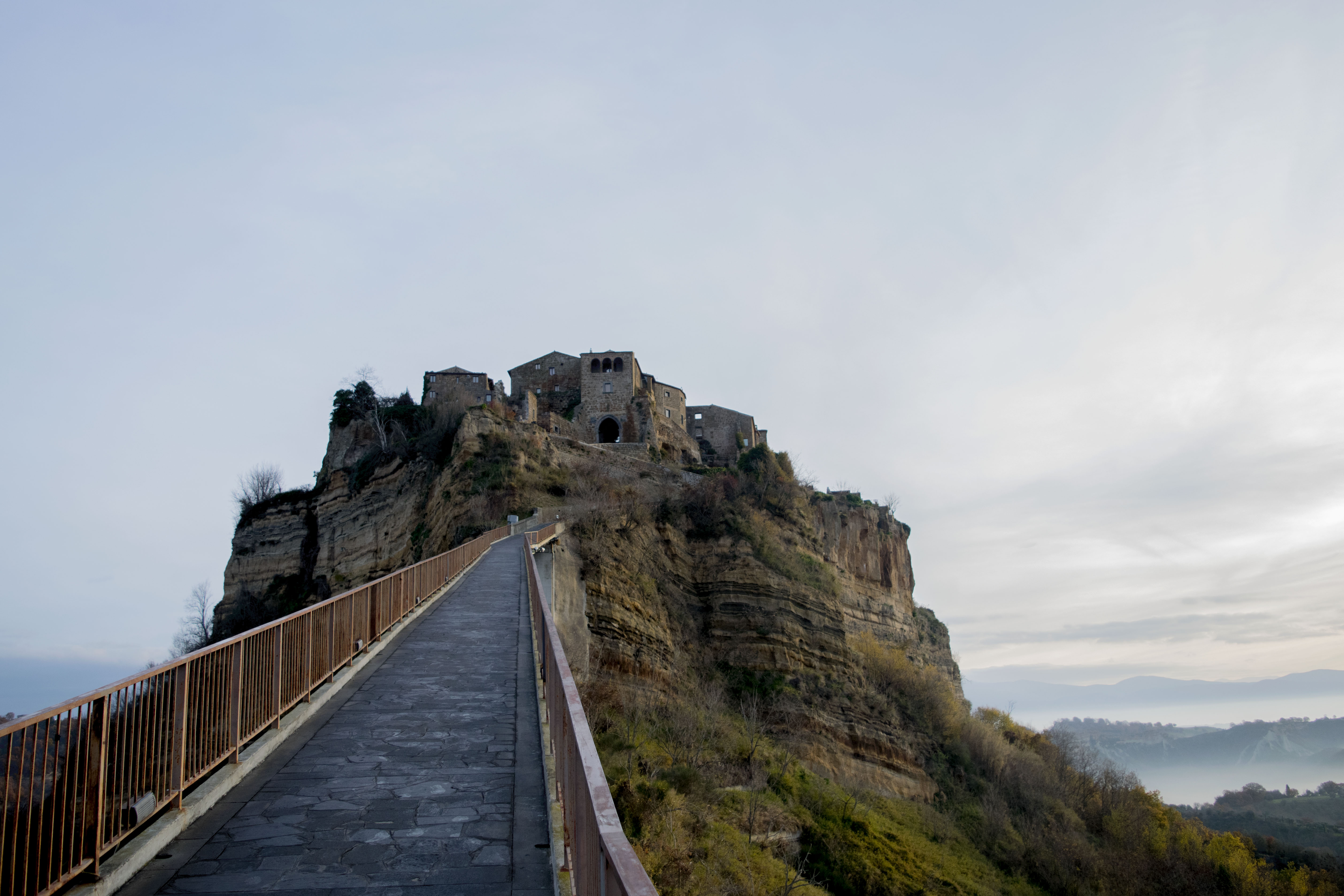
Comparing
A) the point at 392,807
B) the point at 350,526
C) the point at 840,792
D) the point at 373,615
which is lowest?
the point at 840,792

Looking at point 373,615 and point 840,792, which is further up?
point 373,615

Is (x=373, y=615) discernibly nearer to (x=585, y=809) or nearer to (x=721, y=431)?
(x=585, y=809)

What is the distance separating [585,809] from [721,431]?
65.9m

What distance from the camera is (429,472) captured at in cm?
4456

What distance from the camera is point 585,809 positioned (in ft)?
11.7

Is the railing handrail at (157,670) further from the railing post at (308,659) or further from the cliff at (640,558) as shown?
the cliff at (640,558)

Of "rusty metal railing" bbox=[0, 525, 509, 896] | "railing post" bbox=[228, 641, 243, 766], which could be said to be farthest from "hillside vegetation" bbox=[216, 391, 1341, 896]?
"railing post" bbox=[228, 641, 243, 766]

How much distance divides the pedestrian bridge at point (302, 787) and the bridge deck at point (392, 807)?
0.05 ft

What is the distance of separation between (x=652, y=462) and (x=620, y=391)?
343 inches

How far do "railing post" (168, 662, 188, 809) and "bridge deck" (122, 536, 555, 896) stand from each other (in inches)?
11.5

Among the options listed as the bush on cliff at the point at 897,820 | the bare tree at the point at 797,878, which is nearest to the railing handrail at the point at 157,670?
the bush on cliff at the point at 897,820

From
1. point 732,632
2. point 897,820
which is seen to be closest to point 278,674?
point 897,820

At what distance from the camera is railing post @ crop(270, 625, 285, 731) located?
24.5 feet

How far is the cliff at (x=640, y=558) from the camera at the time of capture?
1206 inches
